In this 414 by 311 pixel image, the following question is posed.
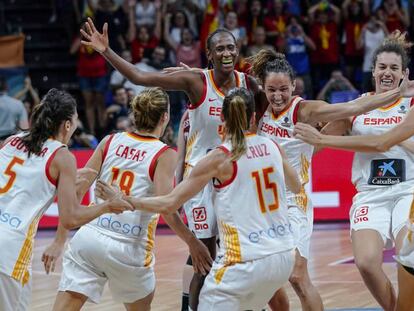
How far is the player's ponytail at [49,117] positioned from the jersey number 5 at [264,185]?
4.10 feet

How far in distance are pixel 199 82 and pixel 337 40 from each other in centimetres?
932

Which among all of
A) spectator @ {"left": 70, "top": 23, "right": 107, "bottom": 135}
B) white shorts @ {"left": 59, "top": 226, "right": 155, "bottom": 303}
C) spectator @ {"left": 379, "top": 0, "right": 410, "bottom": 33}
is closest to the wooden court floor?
white shorts @ {"left": 59, "top": 226, "right": 155, "bottom": 303}

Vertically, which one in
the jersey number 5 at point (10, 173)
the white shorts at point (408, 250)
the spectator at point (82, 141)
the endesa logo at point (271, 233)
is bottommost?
the spectator at point (82, 141)

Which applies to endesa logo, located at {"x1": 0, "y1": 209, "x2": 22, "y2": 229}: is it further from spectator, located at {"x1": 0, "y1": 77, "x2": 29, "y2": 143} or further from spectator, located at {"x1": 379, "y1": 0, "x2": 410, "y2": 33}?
spectator, located at {"x1": 379, "y1": 0, "x2": 410, "y2": 33}

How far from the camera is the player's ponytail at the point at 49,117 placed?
19.1 feet

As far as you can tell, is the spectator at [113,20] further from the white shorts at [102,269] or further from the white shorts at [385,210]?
the white shorts at [102,269]

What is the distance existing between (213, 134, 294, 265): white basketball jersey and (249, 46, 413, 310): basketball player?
1.34m

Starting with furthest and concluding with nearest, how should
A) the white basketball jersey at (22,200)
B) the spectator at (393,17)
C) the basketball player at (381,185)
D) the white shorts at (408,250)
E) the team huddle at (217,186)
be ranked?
the spectator at (393,17), the basketball player at (381,185), the white shorts at (408,250), the white basketball jersey at (22,200), the team huddle at (217,186)

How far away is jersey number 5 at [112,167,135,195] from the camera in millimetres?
6145

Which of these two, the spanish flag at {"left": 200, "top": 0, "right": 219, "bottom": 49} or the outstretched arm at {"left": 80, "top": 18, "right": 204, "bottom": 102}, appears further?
the spanish flag at {"left": 200, "top": 0, "right": 219, "bottom": 49}

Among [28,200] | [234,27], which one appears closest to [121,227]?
[28,200]

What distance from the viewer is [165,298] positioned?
352 inches

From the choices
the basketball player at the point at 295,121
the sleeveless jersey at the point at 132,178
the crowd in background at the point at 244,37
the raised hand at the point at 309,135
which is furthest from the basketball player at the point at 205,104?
the crowd in background at the point at 244,37

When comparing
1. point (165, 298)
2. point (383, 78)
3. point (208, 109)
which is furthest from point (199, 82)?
point (165, 298)
